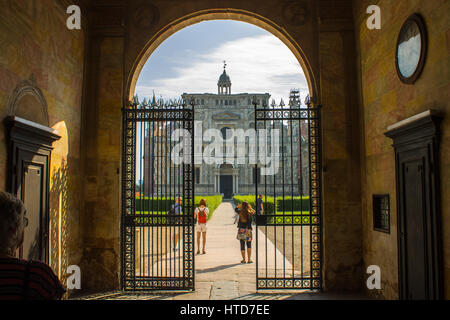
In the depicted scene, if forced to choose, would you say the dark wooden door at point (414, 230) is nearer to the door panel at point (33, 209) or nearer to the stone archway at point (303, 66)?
the stone archway at point (303, 66)

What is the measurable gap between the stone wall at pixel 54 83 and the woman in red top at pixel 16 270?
8.95 ft

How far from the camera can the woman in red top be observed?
2.12m

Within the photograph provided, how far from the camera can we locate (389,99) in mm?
5984

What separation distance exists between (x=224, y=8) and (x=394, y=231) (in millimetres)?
5218

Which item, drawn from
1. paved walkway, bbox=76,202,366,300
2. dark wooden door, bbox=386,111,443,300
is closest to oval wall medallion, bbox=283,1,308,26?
dark wooden door, bbox=386,111,443,300

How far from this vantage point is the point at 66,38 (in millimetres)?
6590

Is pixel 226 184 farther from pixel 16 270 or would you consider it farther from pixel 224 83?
pixel 16 270

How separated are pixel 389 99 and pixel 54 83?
528 cm

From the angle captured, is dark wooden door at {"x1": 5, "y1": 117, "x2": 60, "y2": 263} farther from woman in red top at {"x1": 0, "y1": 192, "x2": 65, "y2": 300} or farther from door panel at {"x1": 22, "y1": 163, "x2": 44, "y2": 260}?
woman in red top at {"x1": 0, "y1": 192, "x2": 65, "y2": 300}

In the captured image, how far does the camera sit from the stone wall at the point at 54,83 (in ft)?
15.8

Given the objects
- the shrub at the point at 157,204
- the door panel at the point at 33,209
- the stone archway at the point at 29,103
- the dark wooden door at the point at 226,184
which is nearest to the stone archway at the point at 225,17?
the stone archway at the point at 29,103

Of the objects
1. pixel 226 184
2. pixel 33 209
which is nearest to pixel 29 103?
pixel 33 209

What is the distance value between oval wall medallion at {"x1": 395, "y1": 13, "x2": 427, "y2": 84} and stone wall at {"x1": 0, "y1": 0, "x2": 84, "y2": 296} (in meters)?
5.15
